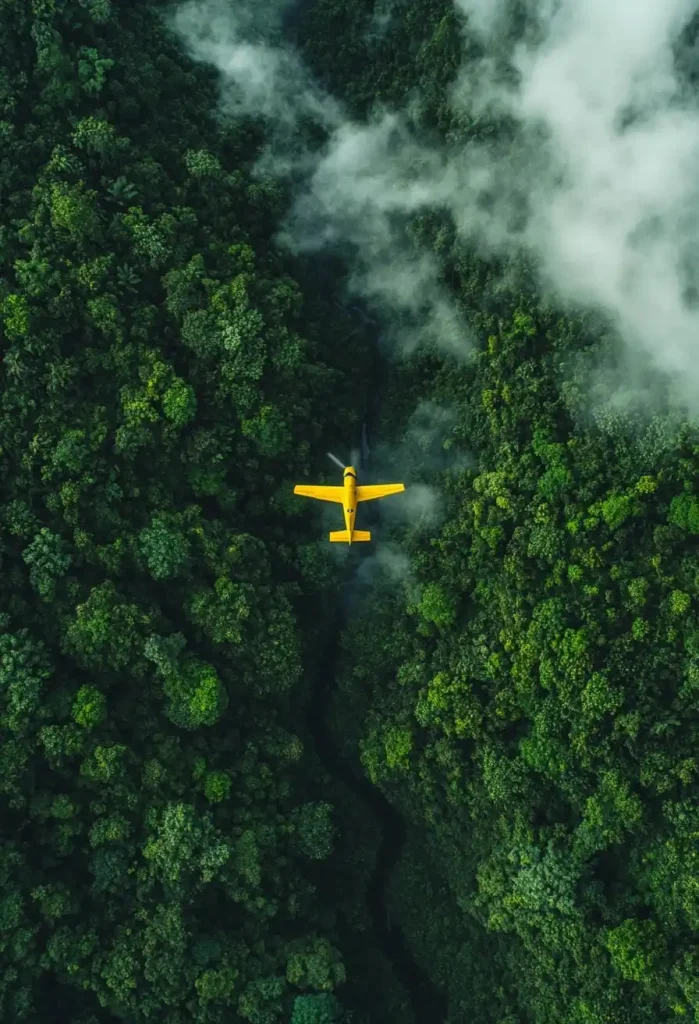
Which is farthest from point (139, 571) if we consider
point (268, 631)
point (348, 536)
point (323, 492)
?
point (348, 536)

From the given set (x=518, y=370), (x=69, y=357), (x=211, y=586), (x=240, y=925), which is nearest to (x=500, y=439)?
(x=518, y=370)

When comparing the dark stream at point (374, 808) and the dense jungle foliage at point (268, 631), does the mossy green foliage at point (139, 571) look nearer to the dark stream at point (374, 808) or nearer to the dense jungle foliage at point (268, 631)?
the dense jungle foliage at point (268, 631)

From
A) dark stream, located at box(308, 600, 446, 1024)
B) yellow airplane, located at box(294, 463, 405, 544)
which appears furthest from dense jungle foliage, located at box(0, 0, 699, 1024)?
yellow airplane, located at box(294, 463, 405, 544)

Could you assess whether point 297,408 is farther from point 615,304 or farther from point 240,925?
point 240,925

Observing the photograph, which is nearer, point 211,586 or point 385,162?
point 211,586

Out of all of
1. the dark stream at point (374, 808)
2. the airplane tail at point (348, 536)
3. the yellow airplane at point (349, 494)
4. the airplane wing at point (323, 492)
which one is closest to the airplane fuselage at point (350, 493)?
the yellow airplane at point (349, 494)

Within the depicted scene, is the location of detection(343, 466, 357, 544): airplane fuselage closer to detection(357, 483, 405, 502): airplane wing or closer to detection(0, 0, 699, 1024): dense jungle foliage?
detection(357, 483, 405, 502): airplane wing
